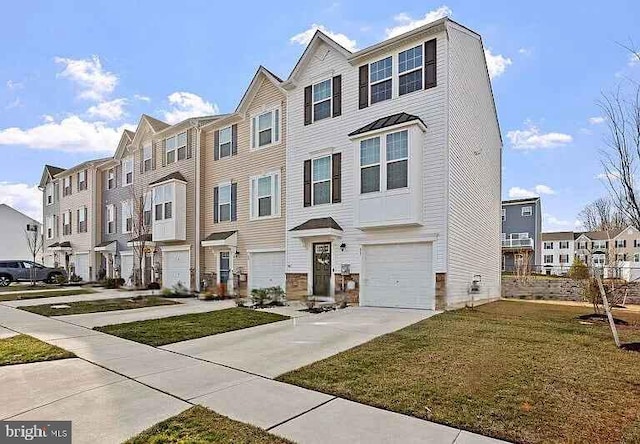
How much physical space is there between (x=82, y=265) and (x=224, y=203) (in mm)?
17285

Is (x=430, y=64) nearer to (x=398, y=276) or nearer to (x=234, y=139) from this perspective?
→ (x=398, y=276)

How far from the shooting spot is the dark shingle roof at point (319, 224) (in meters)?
14.6

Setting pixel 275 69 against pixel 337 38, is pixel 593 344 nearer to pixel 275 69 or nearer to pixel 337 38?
pixel 337 38

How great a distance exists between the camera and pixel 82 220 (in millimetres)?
30844

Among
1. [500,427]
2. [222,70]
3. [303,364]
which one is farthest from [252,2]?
[500,427]

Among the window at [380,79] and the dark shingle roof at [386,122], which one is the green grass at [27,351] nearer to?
the dark shingle roof at [386,122]

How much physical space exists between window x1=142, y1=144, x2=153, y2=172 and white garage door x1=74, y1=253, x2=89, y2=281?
397 inches

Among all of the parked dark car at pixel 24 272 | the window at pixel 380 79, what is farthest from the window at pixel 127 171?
the window at pixel 380 79

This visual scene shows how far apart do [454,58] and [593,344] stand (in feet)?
31.0

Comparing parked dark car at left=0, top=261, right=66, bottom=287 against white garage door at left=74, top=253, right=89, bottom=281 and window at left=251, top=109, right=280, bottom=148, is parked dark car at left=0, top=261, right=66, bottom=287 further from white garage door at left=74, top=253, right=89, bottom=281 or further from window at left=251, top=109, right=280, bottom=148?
window at left=251, top=109, right=280, bottom=148

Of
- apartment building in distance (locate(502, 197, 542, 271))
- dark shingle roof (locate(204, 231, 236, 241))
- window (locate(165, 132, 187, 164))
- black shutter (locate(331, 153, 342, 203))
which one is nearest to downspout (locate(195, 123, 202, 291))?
dark shingle roof (locate(204, 231, 236, 241))

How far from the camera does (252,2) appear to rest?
1249 centimetres

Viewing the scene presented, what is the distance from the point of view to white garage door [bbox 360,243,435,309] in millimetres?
12773

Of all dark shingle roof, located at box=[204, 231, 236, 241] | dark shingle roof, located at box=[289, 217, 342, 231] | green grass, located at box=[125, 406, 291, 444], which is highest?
dark shingle roof, located at box=[289, 217, 342, 231]
